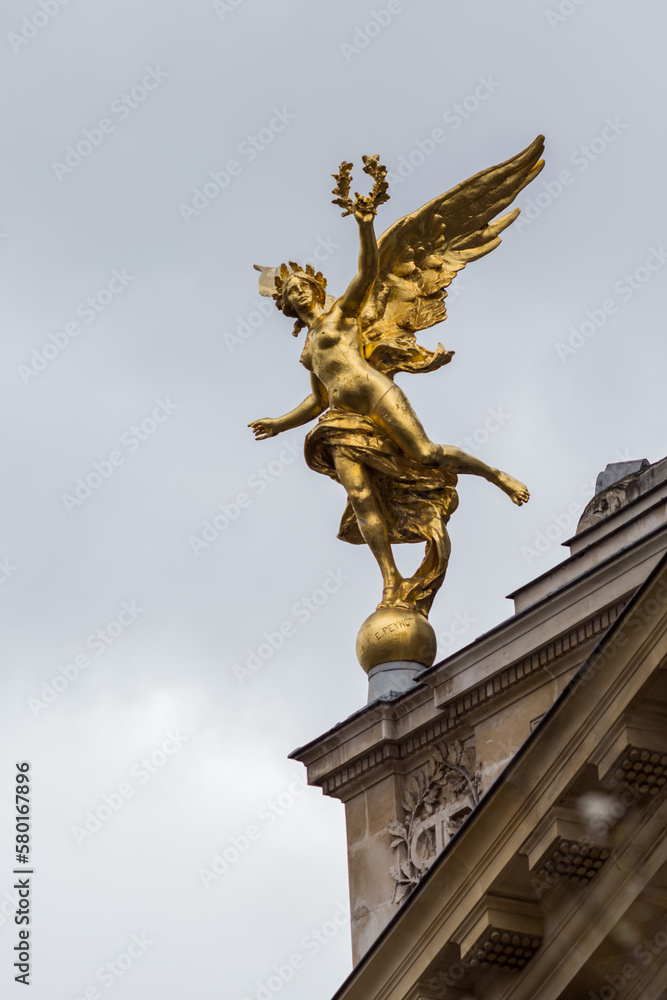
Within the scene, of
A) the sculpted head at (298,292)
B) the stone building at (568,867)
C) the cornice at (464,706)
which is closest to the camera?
the stone building at (568,867)

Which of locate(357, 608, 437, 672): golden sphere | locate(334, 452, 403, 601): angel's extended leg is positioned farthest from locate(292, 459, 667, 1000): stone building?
locate(334, 452, 403, 601): angel's extended leg

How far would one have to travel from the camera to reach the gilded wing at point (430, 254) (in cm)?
2038

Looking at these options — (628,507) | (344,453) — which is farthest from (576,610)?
(344,453)

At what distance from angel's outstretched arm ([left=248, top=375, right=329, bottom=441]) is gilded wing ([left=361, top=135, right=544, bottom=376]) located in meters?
0.62

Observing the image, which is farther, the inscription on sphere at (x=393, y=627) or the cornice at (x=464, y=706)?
the inscription on sphere at (x=393, y=627)

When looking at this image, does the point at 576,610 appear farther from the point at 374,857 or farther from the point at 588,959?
the point at 588,959

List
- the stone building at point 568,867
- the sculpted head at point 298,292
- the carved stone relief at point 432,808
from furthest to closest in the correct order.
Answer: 1. the sculpted head at point 298,292
2. the carved stone relief at point 432,808
3. the stone building at point 568,867

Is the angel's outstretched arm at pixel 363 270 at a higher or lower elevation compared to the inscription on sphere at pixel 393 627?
higher

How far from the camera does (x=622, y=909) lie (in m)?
12.5

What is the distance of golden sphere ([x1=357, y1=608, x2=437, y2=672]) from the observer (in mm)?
18969

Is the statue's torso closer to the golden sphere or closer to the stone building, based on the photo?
the golden sphere

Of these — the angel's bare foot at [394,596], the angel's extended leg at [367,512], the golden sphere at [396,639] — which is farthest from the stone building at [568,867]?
the angel's extended leg at [367,512]

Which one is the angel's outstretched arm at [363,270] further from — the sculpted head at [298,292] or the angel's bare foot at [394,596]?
the angel's bare foot at [394,596]

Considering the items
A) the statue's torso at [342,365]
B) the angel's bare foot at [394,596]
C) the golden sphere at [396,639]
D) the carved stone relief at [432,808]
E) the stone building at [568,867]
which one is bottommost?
the stone building at [568,867]
